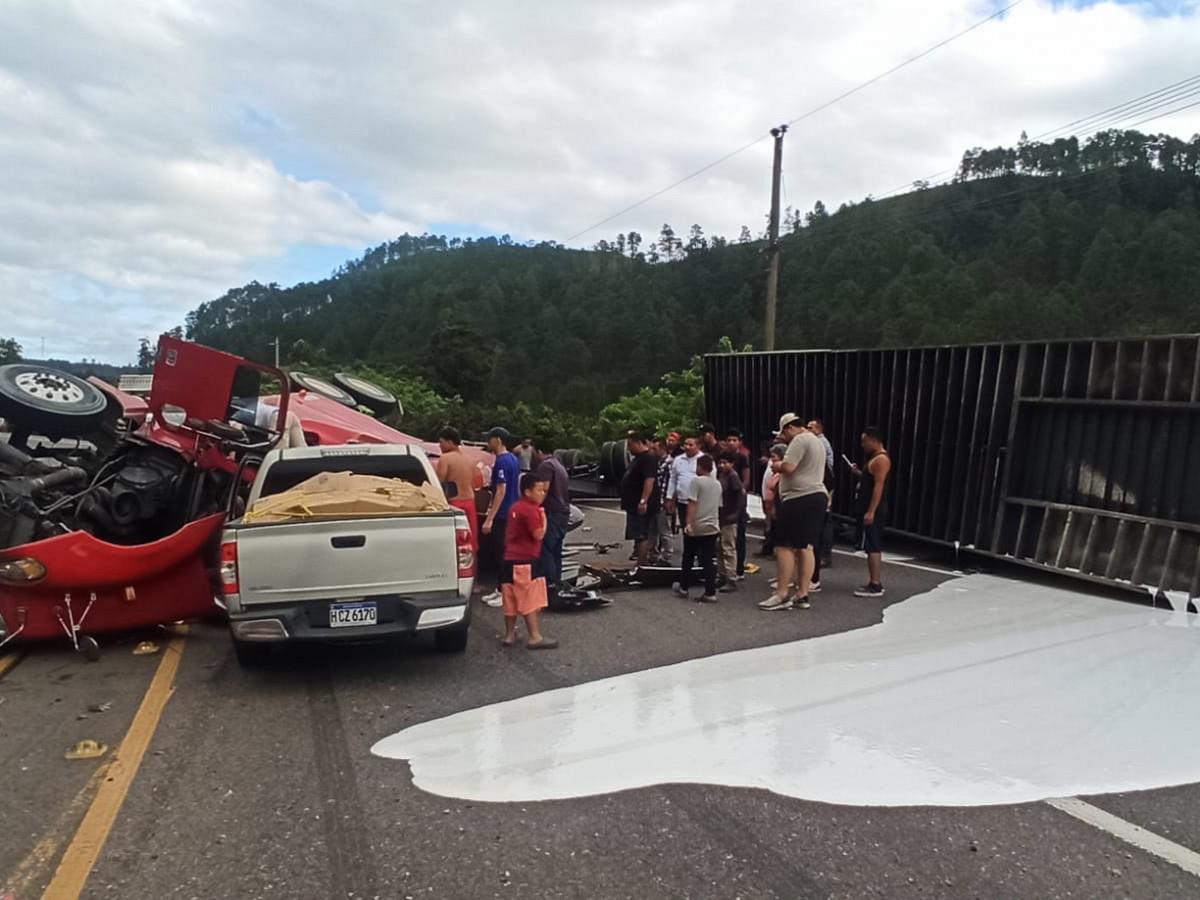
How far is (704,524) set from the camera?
895cm

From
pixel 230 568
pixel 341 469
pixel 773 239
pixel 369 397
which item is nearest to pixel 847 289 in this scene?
pixel 773 239

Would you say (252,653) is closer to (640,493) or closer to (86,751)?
(86,751)

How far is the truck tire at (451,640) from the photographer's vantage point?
689cm

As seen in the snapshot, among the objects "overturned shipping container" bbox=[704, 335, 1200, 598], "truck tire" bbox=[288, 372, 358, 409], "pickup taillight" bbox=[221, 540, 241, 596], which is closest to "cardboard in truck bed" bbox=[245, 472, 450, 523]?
"pickup taillight" bbox=[221, 540, 241, 596]

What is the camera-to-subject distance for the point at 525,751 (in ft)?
16.4

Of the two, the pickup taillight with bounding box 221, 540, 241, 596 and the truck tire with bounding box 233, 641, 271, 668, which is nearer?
the pickup taillight with bounding box 221, 540, 241, 596

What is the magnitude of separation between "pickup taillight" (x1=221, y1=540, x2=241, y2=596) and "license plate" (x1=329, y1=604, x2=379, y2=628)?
24.3 inches

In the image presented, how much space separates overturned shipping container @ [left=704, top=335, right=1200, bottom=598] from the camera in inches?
348

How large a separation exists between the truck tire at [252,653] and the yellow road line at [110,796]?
1.54 feet

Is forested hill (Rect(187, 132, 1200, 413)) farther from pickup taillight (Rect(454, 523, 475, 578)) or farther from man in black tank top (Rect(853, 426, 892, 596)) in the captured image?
pickup taillight (Rect(454, 523, 475, 578))

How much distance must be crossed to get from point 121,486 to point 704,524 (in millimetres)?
5130

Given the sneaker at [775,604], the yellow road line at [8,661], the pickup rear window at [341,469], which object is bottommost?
the yellow road line at [8,661]

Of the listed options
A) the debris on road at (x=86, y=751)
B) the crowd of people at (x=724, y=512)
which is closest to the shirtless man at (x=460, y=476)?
the crowd of people at (x=724, y=512)

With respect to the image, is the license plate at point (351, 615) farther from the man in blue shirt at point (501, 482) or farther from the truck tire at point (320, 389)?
the truck tire at point (320, 389)
